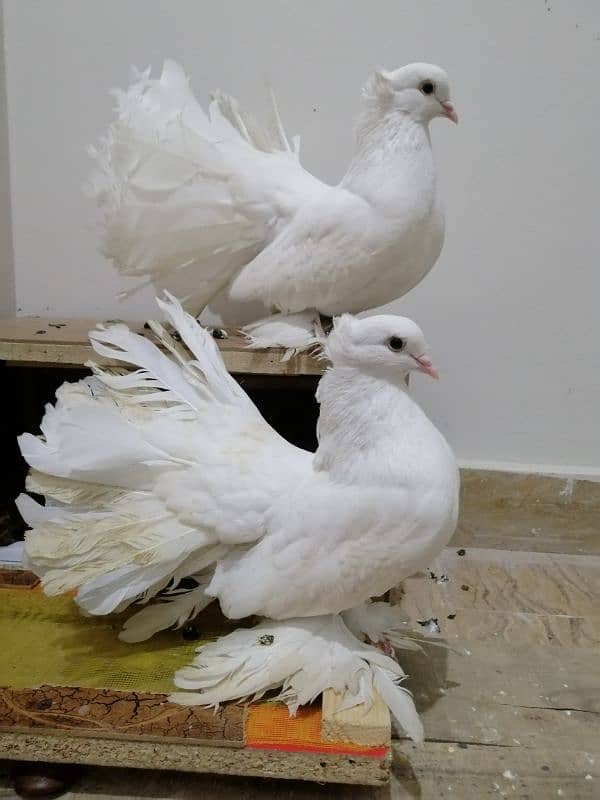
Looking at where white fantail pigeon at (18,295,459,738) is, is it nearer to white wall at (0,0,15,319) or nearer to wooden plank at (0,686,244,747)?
wooden plank at (0,686,244,747)

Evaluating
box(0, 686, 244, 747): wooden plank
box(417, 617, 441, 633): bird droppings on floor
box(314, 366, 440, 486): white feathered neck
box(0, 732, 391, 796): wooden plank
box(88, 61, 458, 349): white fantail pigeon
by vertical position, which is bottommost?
box(417, 617, 441, 633): bird droppings on floor

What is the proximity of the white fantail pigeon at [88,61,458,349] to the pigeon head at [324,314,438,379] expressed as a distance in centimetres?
23

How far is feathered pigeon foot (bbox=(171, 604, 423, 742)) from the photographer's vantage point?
810 mm

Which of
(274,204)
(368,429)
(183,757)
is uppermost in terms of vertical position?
(274,204)

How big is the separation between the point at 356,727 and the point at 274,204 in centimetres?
81

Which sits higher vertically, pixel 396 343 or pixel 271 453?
pixel 396 343

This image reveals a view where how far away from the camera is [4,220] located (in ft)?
4.64

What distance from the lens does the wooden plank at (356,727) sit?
750 millimetres

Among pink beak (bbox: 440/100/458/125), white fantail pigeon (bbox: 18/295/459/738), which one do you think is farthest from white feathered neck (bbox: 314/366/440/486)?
pink beak (bbox: 440/100/458/125)

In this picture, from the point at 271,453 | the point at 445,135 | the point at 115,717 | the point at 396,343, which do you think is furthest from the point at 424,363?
the point at 445,135

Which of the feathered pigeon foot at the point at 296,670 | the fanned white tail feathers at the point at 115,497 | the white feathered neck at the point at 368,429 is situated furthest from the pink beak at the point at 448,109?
the feathered pigeon foot at the point at 296,670

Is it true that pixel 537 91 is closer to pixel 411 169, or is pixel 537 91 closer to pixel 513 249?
pixel 513 249

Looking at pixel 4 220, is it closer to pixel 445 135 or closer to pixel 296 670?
pixel 445 135

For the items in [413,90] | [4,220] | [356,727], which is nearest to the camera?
[356,727]
